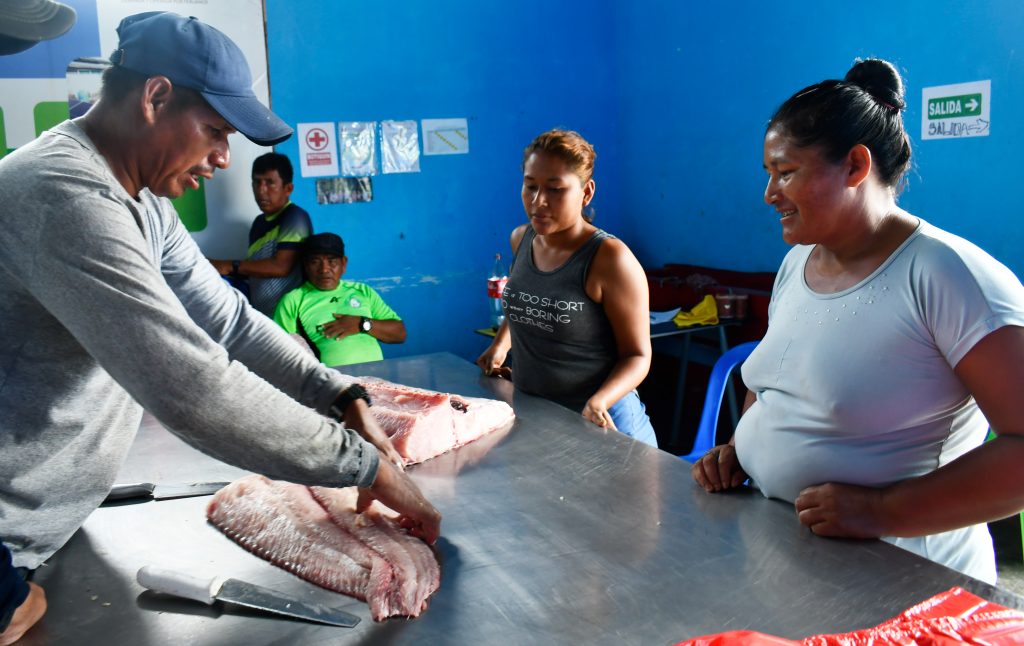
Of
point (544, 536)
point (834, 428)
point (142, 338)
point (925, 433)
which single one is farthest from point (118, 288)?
point (925, 433)

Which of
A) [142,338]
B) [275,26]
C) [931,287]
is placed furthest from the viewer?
[275,26]

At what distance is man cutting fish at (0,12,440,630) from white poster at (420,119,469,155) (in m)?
Result: 3.95

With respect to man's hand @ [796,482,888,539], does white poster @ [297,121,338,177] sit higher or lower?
higher

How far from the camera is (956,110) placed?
3939 millimetres

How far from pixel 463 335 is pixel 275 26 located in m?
2.34

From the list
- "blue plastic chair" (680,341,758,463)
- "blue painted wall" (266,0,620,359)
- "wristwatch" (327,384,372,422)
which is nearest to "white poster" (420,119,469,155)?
"blue painted wall" (266,0,620,359)

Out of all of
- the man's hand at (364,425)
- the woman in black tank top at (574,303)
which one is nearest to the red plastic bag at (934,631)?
the man's hand at (364,425)

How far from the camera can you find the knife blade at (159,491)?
1.91m

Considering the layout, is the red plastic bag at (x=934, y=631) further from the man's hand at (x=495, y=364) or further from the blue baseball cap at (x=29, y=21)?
the man's hand at (x=495, y=364)

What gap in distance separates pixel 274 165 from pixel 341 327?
47.3 inches

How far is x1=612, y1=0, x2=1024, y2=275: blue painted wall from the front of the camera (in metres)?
3.78

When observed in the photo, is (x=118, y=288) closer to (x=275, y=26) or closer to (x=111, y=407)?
(x=111, y=407)

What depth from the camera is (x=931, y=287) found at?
5.02 feet

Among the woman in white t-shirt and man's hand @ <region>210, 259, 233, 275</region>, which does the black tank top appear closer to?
the woman in white t-shirt
